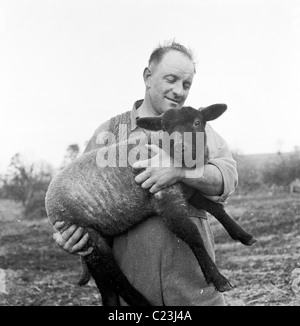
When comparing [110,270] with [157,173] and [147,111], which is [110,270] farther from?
[147,111]

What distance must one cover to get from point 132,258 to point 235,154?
913cm

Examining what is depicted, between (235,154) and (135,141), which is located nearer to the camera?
(135,141)

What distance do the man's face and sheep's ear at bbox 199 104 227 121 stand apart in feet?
0.60

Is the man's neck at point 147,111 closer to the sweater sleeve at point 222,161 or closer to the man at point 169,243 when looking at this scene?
the man at point 169,243

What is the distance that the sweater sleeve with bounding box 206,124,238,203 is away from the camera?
9.16ft

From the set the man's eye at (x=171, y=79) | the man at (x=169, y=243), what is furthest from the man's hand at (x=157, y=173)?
the man's eye at (x=171, y=79)

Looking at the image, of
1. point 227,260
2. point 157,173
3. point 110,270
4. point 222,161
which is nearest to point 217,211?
point 222,161

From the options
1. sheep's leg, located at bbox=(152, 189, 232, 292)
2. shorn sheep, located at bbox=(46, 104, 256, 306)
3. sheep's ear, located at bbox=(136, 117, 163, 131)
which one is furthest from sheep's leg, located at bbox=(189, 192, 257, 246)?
sheep's ear, located at bbox=(136, 117, 163, 131)

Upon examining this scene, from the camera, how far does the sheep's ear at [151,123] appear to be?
9.65 feet

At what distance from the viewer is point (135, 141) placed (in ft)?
9.71

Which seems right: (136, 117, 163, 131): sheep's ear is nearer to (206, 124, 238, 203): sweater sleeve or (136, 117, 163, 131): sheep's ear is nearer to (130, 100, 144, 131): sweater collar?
(130, 100, 144, 131): sweater collar
